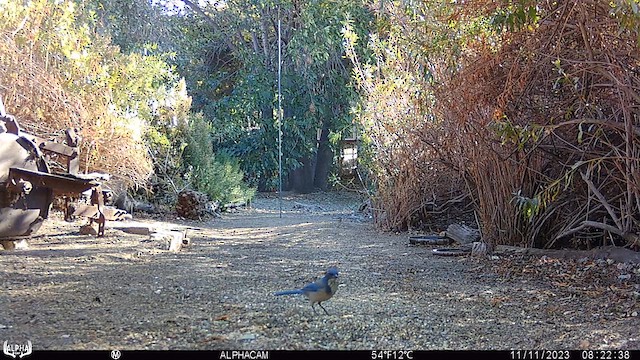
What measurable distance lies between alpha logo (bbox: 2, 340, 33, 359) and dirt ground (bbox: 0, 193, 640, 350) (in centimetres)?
6

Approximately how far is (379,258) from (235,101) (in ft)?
41.2

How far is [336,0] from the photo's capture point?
17.0 m

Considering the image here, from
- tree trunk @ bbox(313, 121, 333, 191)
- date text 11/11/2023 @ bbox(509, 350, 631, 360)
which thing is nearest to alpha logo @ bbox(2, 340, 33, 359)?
date text 11/11/2023 @ bbox(509, 350, 631, 360)

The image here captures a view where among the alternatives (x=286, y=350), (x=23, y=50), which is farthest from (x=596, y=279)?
(x=23, y=50)

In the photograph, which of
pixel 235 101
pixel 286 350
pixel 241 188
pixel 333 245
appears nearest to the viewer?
pixel 286 350

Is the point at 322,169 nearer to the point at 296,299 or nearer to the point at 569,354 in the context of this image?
the point at 296,299

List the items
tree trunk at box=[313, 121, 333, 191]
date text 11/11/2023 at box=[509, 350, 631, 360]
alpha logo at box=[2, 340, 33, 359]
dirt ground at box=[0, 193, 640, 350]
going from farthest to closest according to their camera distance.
Answer: tree trunk at box=[313, 121, 333, 191], dirt ground at box=[0, 193, 640, 350], date text 11/11/2023 at box=[509, 350, 631, 360], alpha logo at box=[2, 340, 33, 359]

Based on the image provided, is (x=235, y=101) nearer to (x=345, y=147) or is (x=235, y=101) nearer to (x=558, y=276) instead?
(x=345, y=147)

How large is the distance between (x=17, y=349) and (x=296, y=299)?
1.75 m

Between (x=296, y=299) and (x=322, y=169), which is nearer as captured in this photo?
(x=296, y=299)

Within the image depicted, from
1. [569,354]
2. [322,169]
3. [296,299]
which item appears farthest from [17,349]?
[322,169]

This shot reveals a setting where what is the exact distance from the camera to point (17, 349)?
2.95 m

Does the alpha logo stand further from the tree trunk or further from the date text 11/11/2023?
the tree trunk

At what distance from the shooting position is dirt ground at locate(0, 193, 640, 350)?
333cm
